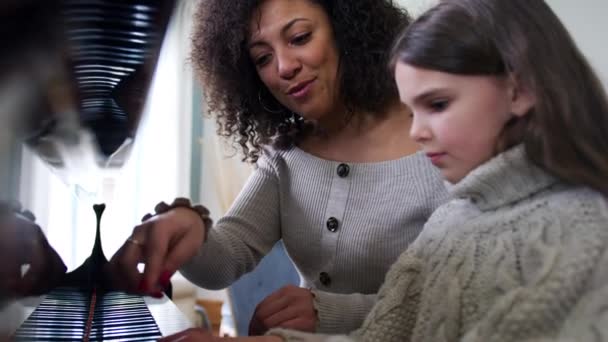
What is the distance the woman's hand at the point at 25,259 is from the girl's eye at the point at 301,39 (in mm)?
542

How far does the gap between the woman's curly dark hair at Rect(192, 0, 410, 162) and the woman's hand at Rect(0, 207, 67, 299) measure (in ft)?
1.67

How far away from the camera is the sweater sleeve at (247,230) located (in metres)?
0.80

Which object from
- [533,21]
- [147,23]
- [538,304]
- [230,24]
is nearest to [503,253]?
[538,304]

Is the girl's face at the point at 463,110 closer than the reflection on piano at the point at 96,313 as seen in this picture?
No

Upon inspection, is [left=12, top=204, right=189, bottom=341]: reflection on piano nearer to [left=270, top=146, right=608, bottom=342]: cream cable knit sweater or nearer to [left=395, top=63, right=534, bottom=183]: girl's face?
[left=270, top=146, right=608, bottom=342]: cream cable knit sweater

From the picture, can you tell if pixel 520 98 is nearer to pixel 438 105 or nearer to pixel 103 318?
pixel 438 105

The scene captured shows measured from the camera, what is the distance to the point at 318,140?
95 cm

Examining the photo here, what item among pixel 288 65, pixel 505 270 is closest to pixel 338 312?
pixel 505 270

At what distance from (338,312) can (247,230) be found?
0.27 metres

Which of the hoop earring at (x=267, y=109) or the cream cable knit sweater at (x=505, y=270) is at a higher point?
the hoop earring at (x=267, y=109)

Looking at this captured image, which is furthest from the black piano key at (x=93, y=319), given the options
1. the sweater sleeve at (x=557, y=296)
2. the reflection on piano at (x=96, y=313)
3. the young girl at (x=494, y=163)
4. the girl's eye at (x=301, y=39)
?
the girl's eye at (x=301, y=39)

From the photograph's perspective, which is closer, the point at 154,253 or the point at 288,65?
the point at 154,253

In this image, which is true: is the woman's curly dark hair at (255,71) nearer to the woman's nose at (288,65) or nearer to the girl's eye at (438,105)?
the woman's nose at (288,65)

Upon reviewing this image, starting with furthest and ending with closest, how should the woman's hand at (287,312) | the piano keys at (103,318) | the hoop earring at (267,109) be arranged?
the hoop earring at (267,109) → the woman's hand at (287,312) → the piano keys at (103,318)
